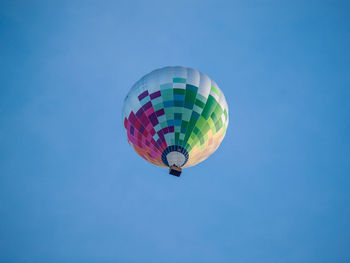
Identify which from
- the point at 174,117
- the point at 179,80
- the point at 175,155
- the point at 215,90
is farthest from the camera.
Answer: the point at 215,90

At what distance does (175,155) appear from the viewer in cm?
1403

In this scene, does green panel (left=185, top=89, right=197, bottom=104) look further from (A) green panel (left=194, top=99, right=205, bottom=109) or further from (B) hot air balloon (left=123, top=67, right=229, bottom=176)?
(A) green panel (left=194, top=99, right=205, bottom=109)

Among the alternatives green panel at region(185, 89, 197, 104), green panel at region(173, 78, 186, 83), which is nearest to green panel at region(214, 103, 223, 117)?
green panel at region(185, 89, 197, 104)

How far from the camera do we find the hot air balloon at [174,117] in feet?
46.5

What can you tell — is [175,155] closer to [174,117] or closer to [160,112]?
[174,117]

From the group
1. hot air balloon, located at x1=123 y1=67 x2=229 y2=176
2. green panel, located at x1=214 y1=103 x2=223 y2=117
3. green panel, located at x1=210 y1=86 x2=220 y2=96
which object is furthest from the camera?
green panel, located at x1=210 y1=86 x2=220 y2=96

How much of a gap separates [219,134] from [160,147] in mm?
3372

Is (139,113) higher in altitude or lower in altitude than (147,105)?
lower

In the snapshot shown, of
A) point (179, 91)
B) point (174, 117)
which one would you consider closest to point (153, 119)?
point (174, 117)

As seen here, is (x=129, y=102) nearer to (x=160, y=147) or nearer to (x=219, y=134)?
(x=160, y=147)

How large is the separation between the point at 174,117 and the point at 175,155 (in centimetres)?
192

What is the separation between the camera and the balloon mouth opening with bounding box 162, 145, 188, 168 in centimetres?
1403

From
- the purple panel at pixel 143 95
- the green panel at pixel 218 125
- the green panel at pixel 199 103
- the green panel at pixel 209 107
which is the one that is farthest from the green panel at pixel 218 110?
the purple panel at pixel 143 95

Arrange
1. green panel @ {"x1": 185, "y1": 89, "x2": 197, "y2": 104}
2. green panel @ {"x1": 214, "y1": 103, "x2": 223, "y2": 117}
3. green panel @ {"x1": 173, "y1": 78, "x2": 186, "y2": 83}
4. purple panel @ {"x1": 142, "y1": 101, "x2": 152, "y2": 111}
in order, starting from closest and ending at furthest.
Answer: purple panel @ {"x1": 142, "y1": 101, "x2": 152, "y2": 111}
green panel @ {"x1": 185, "y1": 89, "x2": 197, "y2": 104}
green panel @ {"x1": 173, "y1": 78, "x2": 186, "y2": 83}
green panel @ {"x1": 214, "y1": 103, "x2": 223, "y2": 117}
